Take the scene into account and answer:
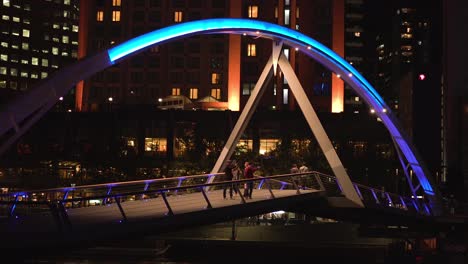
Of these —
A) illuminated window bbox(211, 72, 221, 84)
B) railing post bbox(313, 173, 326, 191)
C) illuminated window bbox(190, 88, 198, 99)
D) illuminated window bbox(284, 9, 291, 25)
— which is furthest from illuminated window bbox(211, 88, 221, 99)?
railing post bbox(313, 173, 326, 191)

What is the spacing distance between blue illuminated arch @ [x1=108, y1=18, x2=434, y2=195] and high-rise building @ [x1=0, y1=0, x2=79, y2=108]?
11501cm

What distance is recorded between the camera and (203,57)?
8925 centimetres

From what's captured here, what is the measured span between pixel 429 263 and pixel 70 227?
94.2 ft

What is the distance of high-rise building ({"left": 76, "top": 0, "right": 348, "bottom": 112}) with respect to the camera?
281 feet

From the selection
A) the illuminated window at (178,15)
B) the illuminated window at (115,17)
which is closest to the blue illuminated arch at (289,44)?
the illuminated window at (178,15)

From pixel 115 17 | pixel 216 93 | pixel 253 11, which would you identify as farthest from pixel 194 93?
pixel 115 17

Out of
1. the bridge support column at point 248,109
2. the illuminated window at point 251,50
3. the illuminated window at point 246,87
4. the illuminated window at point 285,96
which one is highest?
the illuminated window at point 251,50

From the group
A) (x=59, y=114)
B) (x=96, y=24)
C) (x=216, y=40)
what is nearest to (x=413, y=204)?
(x=59, y=114)

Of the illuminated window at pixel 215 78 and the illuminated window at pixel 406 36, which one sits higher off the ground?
the illuminated window at pixel 406 36

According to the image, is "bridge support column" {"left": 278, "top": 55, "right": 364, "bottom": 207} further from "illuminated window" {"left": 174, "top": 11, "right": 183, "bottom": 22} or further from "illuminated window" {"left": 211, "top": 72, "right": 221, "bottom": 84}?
"illuminated window" {"left": 174, "top": 11, "right": 183, "bottom": 22}

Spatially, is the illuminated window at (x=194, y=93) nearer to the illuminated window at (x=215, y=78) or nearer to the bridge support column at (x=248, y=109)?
the illuminated window at (x=215, y=78)

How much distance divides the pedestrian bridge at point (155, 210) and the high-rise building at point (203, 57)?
178 ft

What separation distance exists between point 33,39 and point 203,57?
7180cm

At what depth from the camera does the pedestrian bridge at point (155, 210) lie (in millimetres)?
14338
